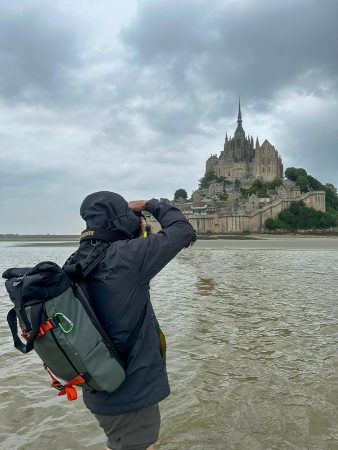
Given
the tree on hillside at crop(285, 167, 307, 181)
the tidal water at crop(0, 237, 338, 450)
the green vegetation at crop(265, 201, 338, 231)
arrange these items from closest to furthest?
the tidal water at crop(0, 237, 338, 450)
the green vegetation at crop(265, 201, 338, 231)
the tree on hillside at crop(285, 167, 307, 181)

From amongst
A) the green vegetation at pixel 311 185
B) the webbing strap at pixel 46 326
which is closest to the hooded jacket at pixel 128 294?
the webbing strap at pixel 46 326

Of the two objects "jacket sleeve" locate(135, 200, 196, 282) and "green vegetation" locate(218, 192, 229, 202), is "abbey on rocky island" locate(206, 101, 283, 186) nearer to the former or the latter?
"green vegetation" locate(218, 192, 229, 202)

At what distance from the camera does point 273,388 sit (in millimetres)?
4699

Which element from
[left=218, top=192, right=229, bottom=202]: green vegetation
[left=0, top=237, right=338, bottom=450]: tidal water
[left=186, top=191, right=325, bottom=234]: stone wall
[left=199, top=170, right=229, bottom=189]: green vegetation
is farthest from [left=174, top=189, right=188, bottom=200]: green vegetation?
[left=0, top=237, right=338, bottom=450]: tidal water

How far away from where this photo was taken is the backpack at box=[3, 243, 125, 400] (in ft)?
7.06

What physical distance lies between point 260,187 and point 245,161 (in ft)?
65.2

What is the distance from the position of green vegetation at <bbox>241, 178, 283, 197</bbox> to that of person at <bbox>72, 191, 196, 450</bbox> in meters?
98.9

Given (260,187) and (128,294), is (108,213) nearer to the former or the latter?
(128,294)

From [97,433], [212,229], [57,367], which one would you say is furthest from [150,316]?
[212,229]

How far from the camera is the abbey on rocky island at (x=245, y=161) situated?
378ft

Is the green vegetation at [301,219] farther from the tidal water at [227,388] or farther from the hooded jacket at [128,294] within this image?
the hooded jacket at [128,294]

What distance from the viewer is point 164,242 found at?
2441 millimetres

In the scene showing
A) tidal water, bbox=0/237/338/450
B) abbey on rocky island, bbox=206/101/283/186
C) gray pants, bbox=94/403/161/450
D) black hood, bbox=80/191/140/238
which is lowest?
tidal water, bbox=0/237/338/450

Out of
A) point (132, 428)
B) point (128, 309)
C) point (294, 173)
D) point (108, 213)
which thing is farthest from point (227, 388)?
point (294, 173)
